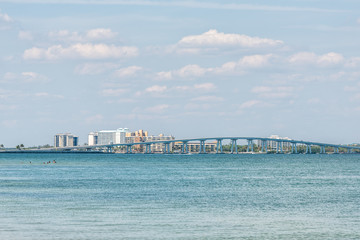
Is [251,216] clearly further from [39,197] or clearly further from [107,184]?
[107,184]

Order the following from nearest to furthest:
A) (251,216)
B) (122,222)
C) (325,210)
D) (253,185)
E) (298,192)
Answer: (122,222)
(251,216)
(325,210)
(298,192)
(253,185)

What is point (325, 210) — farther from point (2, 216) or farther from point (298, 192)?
point (2, 216)

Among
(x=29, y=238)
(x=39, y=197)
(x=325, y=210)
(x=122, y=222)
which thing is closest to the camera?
(x=29, y=238)

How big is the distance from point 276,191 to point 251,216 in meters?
22.5

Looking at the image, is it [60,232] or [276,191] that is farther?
[276,191]

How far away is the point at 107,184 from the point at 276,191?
19.8 meters

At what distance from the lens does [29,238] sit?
112 feet

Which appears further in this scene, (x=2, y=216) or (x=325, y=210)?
(x=325, y=210)

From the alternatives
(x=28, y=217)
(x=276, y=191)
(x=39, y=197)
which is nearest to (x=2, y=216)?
(x=28, y=217)

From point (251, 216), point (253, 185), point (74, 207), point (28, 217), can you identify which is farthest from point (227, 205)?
point (253, 185)

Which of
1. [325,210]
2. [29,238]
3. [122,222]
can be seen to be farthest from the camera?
[325,210]

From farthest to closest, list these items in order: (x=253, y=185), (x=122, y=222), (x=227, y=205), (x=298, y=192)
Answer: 1. (x=253, y=185)
2. (x=298, y=192)
3. (x=227, y=205)
4. (x=122, y=222)

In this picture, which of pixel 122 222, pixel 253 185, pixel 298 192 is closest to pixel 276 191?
pixel 298 192

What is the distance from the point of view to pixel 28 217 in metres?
42.0
